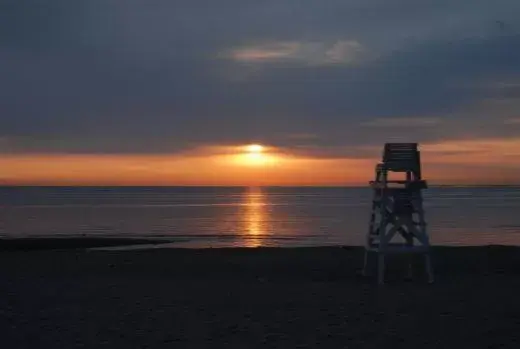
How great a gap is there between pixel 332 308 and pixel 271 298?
4.87 feet

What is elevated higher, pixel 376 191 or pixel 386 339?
pixel 376 191

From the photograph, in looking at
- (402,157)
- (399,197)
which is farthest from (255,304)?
(402,157)

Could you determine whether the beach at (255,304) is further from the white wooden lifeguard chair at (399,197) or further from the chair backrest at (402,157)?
Answer: the chair backrest at (402,157)

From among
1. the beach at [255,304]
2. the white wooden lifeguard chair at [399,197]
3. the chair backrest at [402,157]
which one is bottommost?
the beach at [255,304]

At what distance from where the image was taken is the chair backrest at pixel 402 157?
1441cm

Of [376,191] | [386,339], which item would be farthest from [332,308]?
[376,191]

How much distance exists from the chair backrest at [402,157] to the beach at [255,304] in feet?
7.48

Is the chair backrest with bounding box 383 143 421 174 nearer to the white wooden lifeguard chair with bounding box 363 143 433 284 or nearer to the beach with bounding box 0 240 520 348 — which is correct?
the white wooden lifeguard chair with bounding box 363 143 433 284

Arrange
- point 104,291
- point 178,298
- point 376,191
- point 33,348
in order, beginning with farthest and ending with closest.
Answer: point 376,191
point 104,291
point 178,298
point 33,348

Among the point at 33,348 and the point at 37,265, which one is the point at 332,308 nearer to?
the point at 33,348

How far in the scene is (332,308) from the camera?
448 inches

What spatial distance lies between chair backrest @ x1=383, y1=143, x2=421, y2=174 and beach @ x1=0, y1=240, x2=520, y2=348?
228 centimetres

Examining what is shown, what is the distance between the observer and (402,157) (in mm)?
14484

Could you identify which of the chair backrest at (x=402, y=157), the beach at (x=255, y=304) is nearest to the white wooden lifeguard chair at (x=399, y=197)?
the chair backrest at (x=402, y=157)
